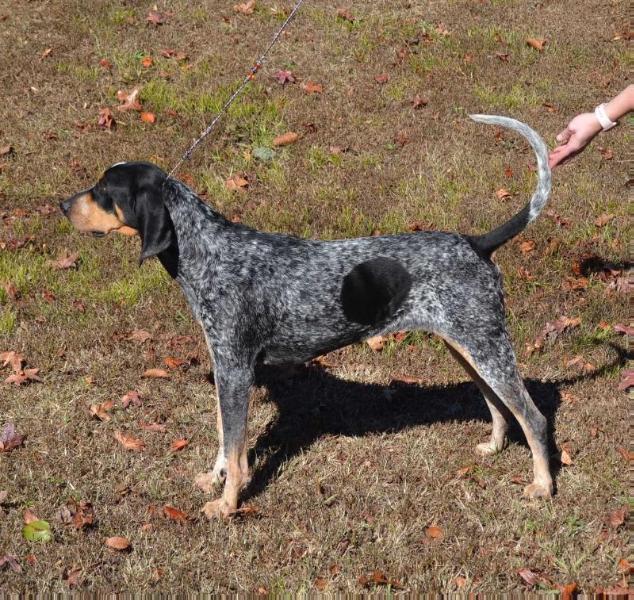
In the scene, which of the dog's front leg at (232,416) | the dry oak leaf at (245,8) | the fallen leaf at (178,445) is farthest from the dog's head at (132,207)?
the dry oak leaf at (245,8)

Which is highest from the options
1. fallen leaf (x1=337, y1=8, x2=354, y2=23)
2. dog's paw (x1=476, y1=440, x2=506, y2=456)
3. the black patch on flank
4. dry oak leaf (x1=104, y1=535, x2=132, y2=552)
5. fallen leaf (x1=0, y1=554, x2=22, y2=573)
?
the black patch on flank

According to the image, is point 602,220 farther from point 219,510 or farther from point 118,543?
point 118,543

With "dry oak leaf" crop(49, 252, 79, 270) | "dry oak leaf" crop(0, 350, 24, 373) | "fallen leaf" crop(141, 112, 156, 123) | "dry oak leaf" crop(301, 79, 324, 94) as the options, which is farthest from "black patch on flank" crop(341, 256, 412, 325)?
"dry oak leaf" crop(301, 79, 324, 94)

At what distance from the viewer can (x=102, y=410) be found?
644 cm

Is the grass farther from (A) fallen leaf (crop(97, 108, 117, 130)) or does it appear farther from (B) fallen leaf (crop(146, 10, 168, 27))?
(B) fallen leaf (crop(146, 10, 168, 27))

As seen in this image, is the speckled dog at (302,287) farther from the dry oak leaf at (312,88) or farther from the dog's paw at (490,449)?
the dry oak leaf at (312,88)

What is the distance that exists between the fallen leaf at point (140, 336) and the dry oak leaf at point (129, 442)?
4.11 feet

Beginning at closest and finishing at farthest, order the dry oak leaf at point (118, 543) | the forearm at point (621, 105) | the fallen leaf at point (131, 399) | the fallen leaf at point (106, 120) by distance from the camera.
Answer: the dry oak leaf at point (118, 543)
the forearm at point (621, 105)
the fallen leaf at point (131, 399)
the fallen leaf at point (106, 120)

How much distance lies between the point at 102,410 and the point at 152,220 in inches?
77.9

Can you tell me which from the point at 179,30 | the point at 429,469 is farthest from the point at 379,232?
the point at 179,30

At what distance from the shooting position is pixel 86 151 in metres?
10.2

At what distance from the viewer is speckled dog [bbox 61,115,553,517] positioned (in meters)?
5.29

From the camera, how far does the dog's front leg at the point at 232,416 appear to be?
5312mm

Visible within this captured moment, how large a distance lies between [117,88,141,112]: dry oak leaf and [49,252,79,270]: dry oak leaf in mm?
3195
